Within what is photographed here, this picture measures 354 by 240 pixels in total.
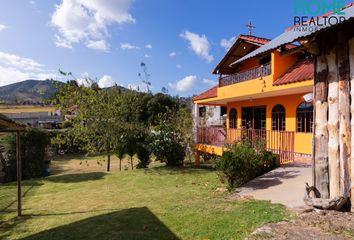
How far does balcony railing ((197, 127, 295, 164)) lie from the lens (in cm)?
1068

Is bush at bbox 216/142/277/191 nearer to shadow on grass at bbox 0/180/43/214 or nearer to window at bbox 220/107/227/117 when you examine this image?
shadow on grass at bbox 0/180/43/214

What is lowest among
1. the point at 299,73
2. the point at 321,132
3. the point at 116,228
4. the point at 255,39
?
the point at 116,228

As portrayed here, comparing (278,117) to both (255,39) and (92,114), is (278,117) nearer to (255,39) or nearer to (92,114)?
(255,39)

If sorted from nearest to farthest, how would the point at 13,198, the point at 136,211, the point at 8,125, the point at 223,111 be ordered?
the point at 136,211, the point at 8,125, the point at 13,198, the point at 223,111

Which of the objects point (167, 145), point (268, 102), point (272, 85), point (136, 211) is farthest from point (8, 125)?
point (268, 102)

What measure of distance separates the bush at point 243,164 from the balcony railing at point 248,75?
4018 millimetres

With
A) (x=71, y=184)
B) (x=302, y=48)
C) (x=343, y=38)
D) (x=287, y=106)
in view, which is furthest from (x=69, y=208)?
(x=287, y=106)

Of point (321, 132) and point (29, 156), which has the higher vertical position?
point (321, 132)

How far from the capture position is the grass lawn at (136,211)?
575 centimetres

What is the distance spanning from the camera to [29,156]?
53.7 ft

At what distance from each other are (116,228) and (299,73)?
28.1 ft

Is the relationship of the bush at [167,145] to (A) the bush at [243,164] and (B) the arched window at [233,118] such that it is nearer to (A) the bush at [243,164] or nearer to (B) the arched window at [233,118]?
(B) the arched window at [233,118]

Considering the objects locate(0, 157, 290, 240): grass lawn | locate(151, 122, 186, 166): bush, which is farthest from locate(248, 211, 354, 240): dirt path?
locate(151, 122, 186, 166): bush

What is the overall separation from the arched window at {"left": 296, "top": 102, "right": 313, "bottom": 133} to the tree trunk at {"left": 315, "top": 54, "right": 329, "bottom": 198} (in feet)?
20.4
